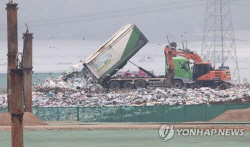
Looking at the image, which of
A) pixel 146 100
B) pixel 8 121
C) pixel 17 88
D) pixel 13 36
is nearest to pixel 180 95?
pixel 146 100

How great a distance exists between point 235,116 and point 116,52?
2422 centimetres

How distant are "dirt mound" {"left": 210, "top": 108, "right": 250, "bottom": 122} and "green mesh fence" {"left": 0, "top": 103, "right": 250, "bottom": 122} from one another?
5.99 ft

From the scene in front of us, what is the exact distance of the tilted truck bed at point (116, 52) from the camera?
66.4m

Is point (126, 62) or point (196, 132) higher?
point (126, 62)

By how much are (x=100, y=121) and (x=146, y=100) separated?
1236cm

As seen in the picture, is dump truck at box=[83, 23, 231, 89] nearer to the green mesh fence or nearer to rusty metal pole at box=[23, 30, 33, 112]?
the green mesh fence

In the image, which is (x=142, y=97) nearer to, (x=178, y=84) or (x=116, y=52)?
(x=116, y=52)

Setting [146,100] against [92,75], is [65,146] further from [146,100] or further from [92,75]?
[92,75]

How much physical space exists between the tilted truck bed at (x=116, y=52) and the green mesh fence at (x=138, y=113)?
62.9 ft

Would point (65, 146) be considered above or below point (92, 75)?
below

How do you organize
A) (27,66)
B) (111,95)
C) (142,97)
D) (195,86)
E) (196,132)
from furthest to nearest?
1. (195,86)
2. (111,95)
3. (142,97)
4. (27,66)
5. (196,132)

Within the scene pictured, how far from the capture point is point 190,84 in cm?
7056

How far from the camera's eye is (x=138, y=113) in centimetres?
4612

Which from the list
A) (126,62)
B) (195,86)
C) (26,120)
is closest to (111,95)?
(126,62)
